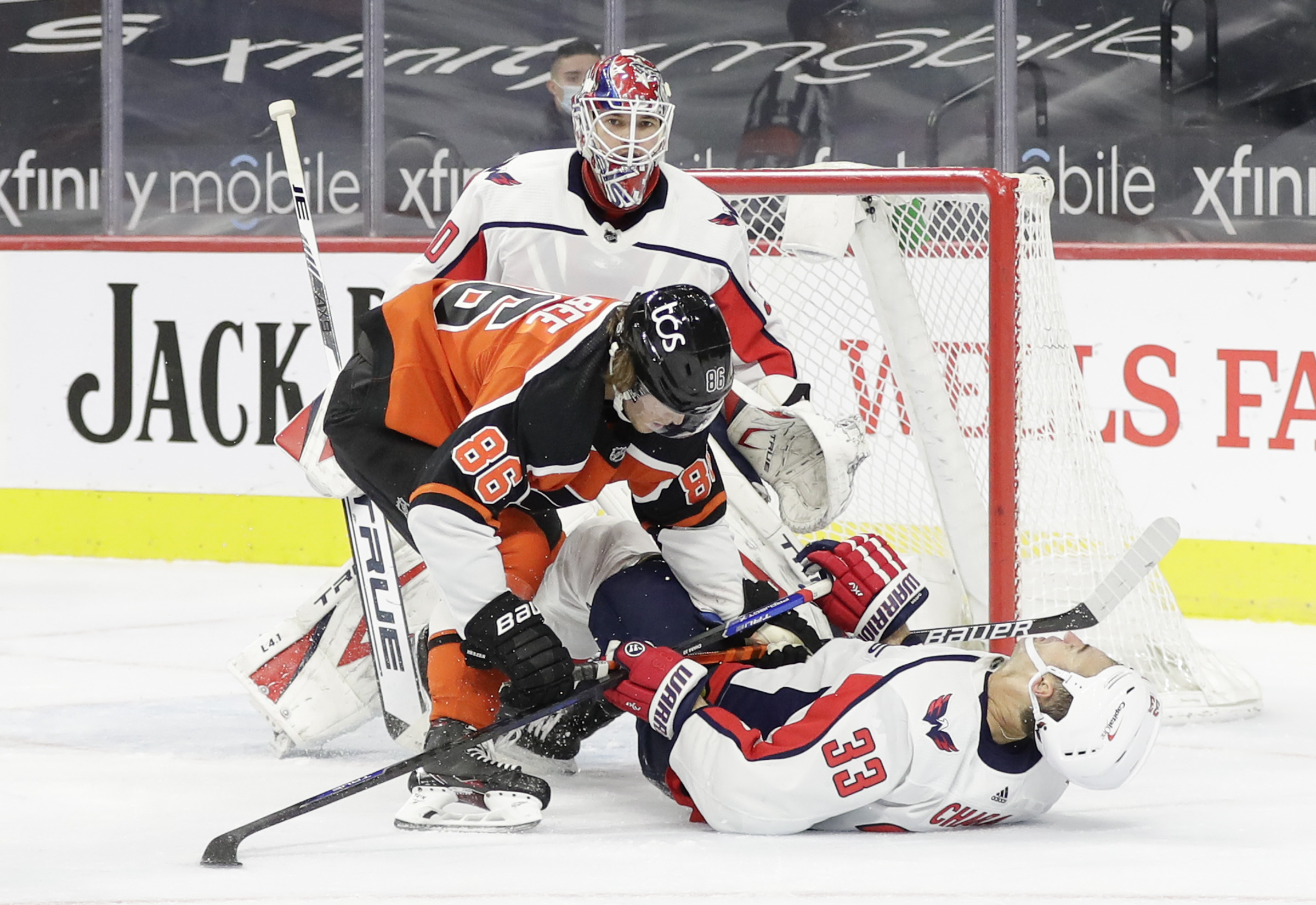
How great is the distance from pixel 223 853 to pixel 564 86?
3619 millimetres

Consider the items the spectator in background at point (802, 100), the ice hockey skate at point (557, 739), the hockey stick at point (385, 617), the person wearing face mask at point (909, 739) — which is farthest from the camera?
the spectator in background at point (802, 100)

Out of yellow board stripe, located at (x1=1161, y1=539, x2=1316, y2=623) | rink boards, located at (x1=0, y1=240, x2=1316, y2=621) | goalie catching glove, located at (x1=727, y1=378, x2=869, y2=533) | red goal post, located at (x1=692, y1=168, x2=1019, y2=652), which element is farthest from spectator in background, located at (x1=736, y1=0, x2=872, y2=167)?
goalie catching glove, located at (x1=727, y1=378, x2=869, y2=533)

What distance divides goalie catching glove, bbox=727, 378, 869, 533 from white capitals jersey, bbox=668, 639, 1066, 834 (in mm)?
577

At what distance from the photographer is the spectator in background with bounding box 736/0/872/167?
5398mm

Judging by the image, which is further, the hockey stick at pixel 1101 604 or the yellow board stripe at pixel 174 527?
the yellow board stripe at pixel 174 527

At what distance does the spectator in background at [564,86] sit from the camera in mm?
5598

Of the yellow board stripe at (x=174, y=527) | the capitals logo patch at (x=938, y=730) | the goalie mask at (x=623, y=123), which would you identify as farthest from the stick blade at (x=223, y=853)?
the yellow board stripe at (x=174, y=527)

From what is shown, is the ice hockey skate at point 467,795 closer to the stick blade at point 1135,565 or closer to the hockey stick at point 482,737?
the hockey stick at point 482,737

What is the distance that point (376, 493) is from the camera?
2941mm

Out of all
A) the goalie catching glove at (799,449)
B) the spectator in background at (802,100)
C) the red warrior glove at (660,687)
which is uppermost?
the spectator in background at (802,100)

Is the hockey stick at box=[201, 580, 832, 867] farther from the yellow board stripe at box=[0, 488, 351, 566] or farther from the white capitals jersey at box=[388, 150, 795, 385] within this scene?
the yellow board stripe at box=[0, 488, 351, 566]

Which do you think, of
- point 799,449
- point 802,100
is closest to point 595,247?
point 799,449

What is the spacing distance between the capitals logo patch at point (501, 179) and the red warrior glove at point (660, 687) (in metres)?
1.00

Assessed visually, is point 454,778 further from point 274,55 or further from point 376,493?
point 274,55
